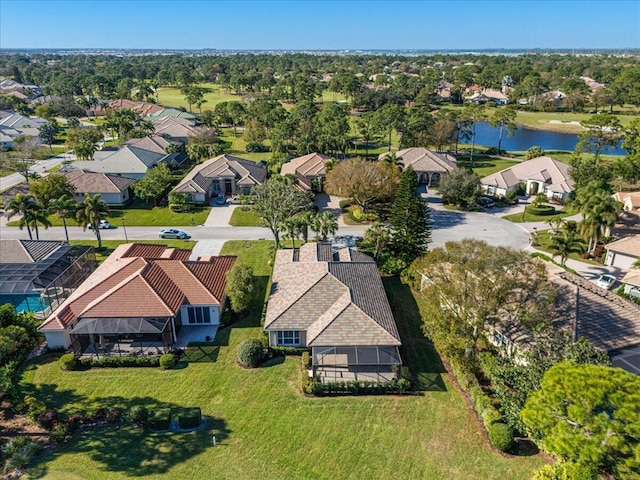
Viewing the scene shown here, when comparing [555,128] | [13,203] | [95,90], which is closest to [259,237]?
[13,203]

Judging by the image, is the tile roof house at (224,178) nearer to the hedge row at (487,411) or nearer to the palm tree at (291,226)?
the palm tree at (291,226)

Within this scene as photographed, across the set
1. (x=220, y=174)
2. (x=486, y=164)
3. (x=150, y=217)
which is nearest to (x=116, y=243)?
(x=150, y=217)

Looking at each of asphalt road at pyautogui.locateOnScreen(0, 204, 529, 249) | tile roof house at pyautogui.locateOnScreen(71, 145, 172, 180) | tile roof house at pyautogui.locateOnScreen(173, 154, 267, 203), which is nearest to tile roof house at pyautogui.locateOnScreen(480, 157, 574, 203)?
asphalt road at pyautogui.locateOnScreen(0, 204, 529, 249)

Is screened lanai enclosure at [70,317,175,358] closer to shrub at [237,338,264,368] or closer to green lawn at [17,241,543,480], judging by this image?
green lawn at [17,241,543,480]

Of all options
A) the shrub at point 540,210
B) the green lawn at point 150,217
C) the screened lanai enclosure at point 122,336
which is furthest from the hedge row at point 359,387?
the shrub at point 540,210

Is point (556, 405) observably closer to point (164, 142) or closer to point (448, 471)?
point (448, 471)

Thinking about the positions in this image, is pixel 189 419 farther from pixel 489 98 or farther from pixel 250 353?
pixel 489 98

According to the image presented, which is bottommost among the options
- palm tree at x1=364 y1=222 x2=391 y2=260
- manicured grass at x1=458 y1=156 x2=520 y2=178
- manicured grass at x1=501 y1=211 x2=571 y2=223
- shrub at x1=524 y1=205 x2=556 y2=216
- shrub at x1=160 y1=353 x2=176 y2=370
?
→ shrub at x1=160 y1=353 x2=176 y2=370
